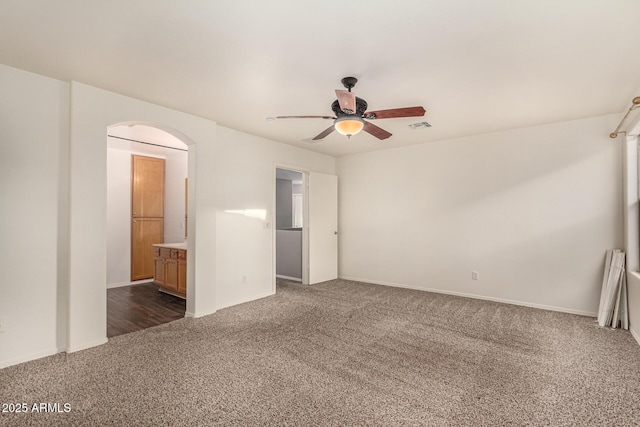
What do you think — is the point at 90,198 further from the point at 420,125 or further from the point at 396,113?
the point at 420,125

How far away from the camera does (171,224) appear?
648 cm

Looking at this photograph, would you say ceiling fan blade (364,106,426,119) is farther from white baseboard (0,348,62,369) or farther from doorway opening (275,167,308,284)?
white baseboard (0,348,62,369)

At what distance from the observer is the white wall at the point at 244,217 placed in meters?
4.36

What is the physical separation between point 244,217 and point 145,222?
2711 millimetres

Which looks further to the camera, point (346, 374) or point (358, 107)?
point (358, 107)

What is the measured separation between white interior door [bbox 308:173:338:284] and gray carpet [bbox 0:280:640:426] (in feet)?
6.76

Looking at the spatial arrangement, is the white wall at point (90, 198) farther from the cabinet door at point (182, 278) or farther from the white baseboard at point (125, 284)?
the white baseboard at point (125, 284)

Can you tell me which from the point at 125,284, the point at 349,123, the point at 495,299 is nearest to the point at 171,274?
the point at 125,284

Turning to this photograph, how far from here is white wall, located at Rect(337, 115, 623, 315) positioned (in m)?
3.97

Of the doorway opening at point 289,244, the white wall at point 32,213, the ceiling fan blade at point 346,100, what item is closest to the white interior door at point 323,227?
the doorway opening at point 289,244

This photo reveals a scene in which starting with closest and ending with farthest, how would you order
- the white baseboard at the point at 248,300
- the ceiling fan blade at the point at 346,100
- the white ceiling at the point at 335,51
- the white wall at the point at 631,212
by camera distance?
1. the white ceiling at the point at 335,51
2. the ceiling fan blade at the point at 346,100
3. the white wall at the point at 631,212
4. the white baseboard at the point at 248,300

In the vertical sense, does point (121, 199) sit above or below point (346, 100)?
below

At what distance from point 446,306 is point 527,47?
3267 millimetres

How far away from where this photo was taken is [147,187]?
6.21 meters
